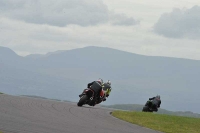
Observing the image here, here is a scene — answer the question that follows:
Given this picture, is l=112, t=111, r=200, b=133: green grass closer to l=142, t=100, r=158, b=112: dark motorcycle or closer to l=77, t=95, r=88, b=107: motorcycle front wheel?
l=77, t=95, r=88, b=107: motorcycle front wheel

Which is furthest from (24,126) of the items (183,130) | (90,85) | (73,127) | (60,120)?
(90,85)

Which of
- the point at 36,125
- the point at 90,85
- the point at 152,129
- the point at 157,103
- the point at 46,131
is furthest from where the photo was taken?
the point at 157,103

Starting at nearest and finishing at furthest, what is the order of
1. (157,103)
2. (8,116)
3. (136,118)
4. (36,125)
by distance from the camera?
(36,125)
(8,116)
(136,118)
(157,103)

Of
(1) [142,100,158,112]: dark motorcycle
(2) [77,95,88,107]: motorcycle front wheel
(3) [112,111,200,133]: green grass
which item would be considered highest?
(1) [142,100,158,112]: dark motorcycle

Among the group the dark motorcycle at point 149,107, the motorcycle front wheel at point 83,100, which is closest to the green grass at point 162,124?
the motorcycle front wheel at point 83,100

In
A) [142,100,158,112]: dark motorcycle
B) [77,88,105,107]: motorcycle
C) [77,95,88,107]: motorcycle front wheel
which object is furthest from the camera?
[142,100,158,112]: dark motorcycle

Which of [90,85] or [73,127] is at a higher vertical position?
[90,85]

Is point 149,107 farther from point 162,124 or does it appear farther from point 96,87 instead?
point 162,124

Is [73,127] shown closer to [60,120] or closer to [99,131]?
[99,131]

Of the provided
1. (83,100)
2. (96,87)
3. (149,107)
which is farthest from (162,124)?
(149,107)

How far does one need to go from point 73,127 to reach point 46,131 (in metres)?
2.15

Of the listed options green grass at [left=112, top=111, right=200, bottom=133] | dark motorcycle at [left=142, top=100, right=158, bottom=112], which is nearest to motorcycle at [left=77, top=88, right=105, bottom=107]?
green grass at [left=112, top=111, right=200, bottom=133]

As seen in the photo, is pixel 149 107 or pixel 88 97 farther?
pixel 149 107

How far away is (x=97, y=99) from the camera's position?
29.8 m
